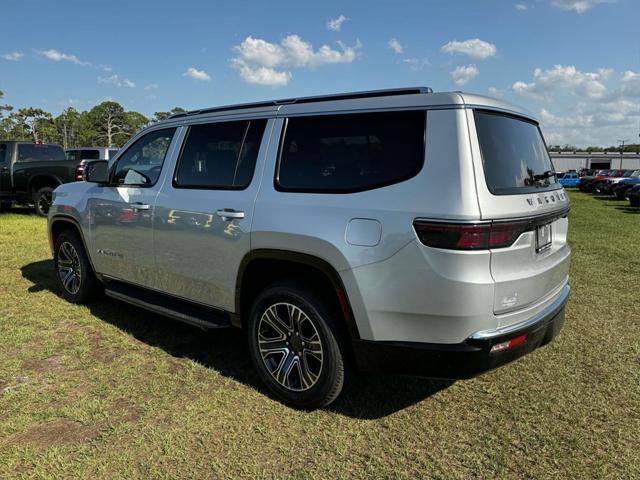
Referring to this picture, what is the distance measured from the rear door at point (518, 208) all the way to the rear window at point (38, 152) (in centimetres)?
1313

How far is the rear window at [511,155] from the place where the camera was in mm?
2617

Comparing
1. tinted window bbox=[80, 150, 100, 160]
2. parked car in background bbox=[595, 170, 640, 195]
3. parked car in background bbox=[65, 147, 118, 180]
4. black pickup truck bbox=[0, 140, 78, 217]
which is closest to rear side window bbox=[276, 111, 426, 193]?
black pickup truck bbox=[0, 140, 78, 217]

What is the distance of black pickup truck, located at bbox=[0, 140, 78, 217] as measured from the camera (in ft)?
40.2

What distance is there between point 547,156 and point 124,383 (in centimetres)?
347

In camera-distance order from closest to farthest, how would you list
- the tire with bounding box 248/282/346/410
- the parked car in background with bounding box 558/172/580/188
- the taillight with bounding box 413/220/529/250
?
1. the taillight with bounding box 413/220/529/250
2. the tire with bounding box 248/282/346/410
3. the parked car in background with bounding box 558/172/580/188

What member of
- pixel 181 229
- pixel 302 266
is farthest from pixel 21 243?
pixel 302 266

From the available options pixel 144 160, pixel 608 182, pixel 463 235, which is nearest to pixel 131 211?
pixel 144 160

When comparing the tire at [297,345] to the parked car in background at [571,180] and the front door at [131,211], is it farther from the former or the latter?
the parked car in background at [571,180]

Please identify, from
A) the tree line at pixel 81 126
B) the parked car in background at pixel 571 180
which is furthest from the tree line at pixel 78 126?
the parked car in background at pixel 571 180

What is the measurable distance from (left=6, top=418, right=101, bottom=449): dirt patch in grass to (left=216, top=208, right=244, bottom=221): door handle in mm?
1550

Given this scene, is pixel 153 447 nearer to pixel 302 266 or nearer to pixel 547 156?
pixel 302 266

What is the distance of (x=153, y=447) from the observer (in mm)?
2768

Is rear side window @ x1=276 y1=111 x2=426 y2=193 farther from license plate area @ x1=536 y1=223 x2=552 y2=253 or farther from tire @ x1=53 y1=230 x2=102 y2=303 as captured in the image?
tire @ x1=53 y1=230 x2=102 y2=303

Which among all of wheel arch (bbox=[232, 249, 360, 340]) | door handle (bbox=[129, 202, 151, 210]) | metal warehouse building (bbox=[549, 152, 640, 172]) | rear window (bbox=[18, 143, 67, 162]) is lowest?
wheel arch (bbox=[232, 249, 360, 340])
